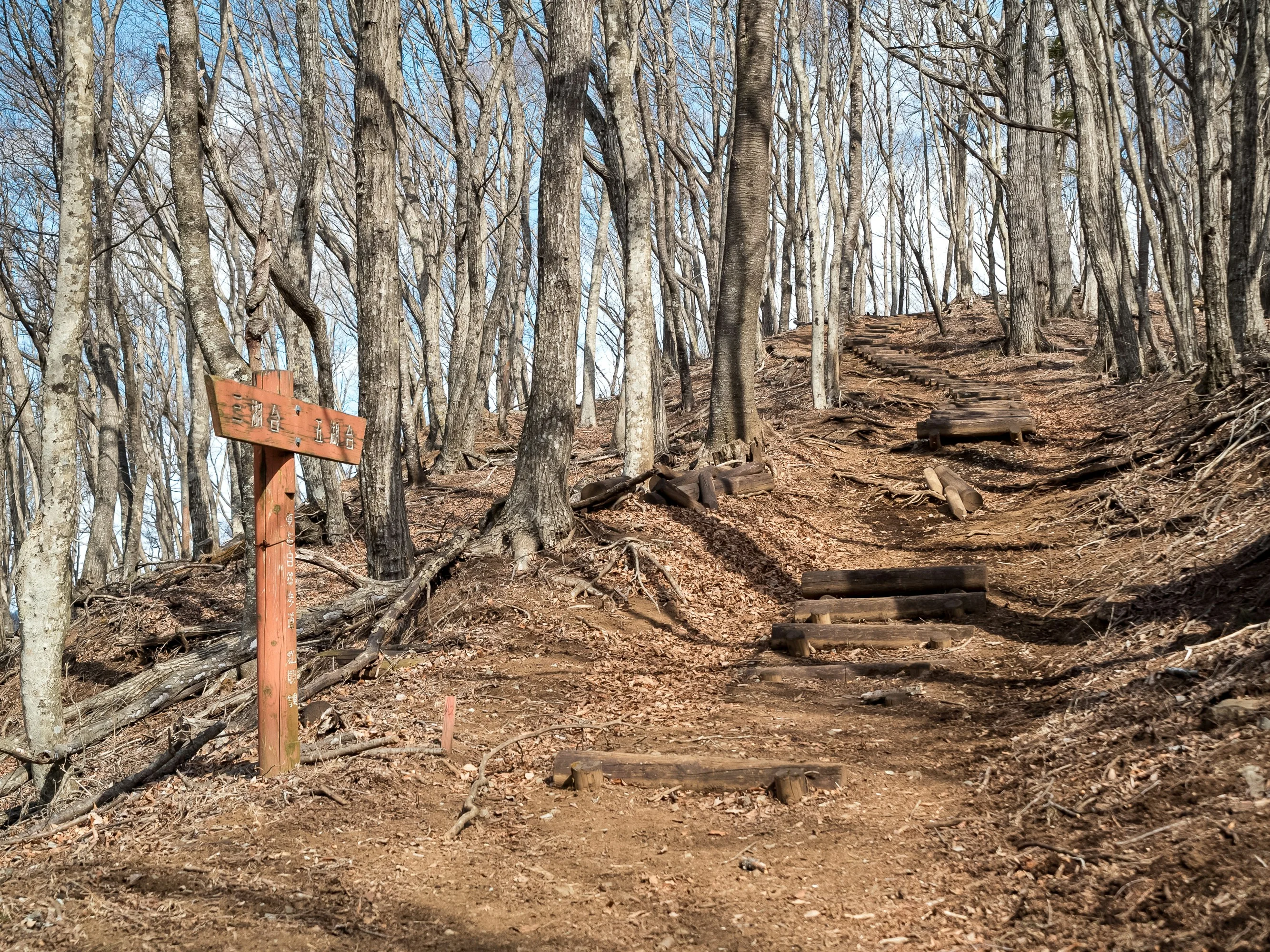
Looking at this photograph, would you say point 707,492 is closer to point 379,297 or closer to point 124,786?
point 379,297

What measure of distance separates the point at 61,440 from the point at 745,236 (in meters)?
7.79

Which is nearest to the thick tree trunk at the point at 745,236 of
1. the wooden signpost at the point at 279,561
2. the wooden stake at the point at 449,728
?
the wooden stake at the point at 449,728

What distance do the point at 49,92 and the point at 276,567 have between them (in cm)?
1133

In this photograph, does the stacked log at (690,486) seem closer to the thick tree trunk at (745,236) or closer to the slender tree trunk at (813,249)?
the thick tree trunk at (745,236)

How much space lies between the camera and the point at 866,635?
696 centimetres

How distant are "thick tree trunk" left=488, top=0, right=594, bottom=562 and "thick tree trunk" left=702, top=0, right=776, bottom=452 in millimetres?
2930

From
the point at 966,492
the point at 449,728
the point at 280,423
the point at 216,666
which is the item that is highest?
the point at 280,423

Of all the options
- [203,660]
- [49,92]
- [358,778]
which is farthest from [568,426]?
[49,92]

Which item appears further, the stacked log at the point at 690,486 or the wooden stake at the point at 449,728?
the stacked log at the point at 690,486

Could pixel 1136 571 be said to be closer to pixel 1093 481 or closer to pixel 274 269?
pixel 1093 481

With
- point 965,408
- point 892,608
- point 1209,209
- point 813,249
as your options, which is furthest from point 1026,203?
point 892,608

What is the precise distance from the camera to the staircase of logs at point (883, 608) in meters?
6.87

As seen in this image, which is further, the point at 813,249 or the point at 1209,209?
the point at 813,249

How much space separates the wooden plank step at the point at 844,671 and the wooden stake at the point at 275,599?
125 inches
